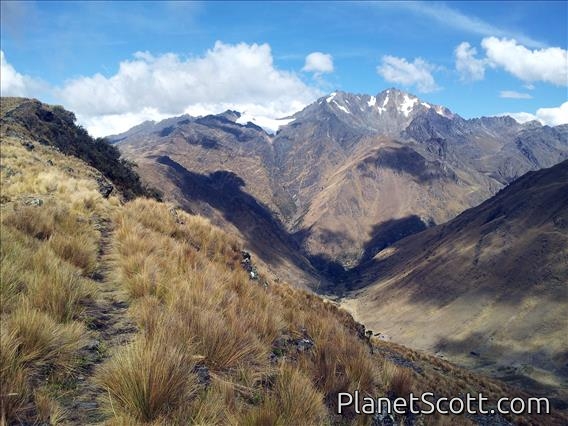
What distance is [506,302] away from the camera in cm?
14375

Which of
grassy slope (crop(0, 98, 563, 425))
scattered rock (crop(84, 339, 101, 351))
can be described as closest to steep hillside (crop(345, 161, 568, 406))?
grassy slope (crop(0, 98, 563, 425))

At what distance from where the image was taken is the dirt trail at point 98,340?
4.04 metres

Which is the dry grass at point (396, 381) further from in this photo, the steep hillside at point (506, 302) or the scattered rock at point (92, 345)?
the steep hillside at point (506, 302)

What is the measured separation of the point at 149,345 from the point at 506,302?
536 ft

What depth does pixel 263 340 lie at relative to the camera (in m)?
6.39

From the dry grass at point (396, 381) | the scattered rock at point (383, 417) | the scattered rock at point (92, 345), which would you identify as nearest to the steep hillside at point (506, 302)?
the dry grass at point (396, 381)

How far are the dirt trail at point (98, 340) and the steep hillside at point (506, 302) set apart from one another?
11580 cm

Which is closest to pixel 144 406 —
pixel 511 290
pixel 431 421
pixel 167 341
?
pixel 167 341

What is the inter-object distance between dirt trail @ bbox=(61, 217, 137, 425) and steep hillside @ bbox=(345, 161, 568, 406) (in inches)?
4559

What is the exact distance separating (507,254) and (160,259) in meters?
188

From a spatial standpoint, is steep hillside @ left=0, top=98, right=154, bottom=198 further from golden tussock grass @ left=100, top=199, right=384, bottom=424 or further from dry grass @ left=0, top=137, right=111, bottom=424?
golden tussock grass @ left=100, top=199, right=384, bottom=424

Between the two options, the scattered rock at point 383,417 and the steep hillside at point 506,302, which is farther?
the steep hillside at point 506,302

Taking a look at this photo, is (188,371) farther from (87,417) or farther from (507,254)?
(507,254)

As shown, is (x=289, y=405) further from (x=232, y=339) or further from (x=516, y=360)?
(x=516, y=360)
